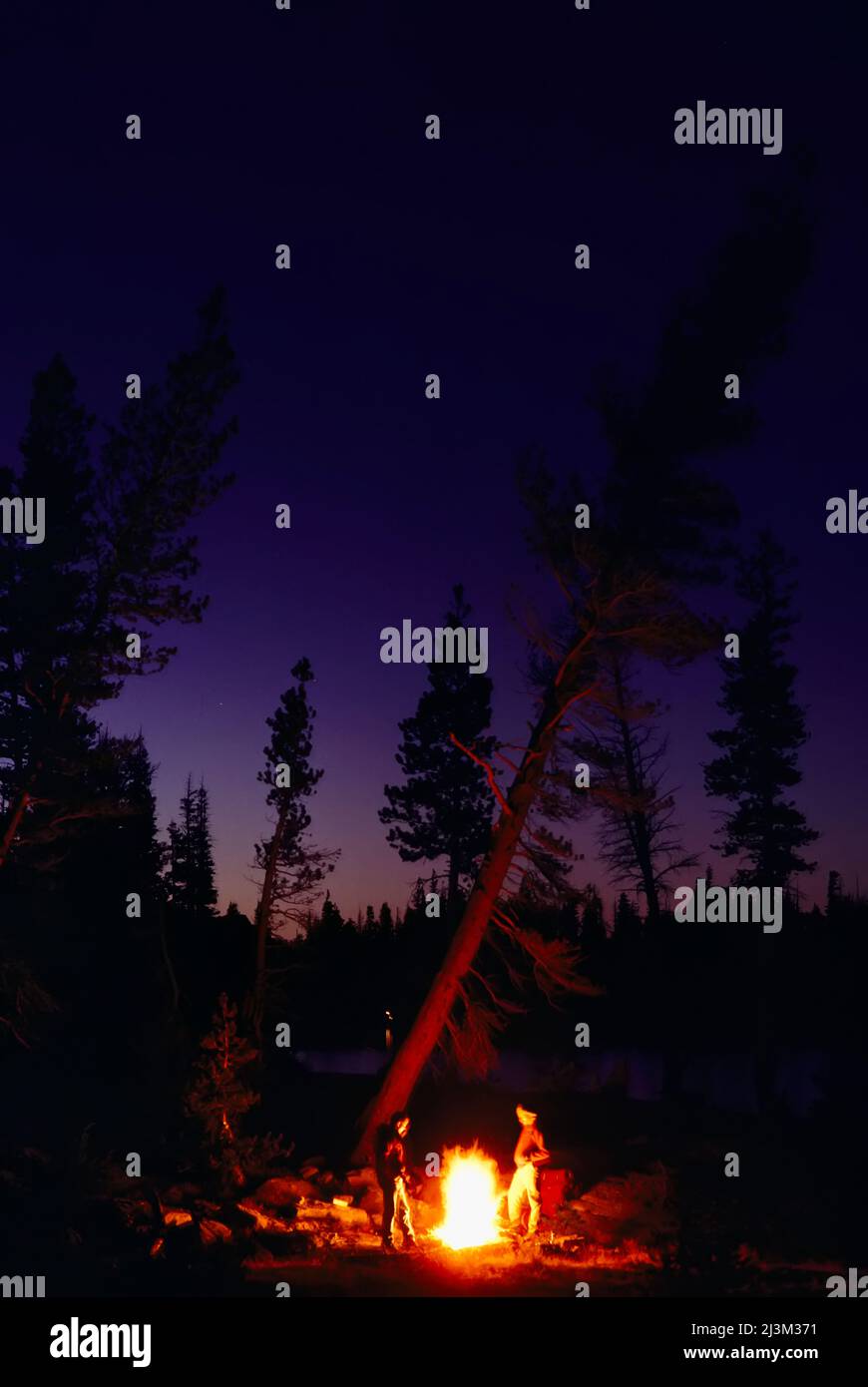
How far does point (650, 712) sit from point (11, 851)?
10.9 m

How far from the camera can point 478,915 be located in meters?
14.8

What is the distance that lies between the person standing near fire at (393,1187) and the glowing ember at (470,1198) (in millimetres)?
505

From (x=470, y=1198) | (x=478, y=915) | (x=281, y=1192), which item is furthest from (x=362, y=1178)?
(x=478, y=915)

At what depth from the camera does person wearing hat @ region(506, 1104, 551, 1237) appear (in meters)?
11.4

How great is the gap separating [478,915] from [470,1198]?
393 cm

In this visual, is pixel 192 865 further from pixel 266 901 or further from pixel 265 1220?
pixel 265 1220

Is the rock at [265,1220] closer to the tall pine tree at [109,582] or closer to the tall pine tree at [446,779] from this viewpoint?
the tall pine tree at [109,582]

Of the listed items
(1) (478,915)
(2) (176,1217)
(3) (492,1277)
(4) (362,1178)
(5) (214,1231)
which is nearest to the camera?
(3) (492,1277)

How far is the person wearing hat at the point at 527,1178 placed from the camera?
11.4 metres

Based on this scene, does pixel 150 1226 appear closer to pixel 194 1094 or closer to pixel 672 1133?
pixel 194 1094

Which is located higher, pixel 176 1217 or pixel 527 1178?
pixel 527 1178

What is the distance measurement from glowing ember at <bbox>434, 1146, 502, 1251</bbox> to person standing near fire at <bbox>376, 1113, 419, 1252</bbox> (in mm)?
505

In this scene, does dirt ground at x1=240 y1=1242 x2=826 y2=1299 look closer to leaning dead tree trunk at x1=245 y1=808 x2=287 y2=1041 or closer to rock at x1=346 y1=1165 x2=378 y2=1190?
rock at x1=346 y1=1165 x2=378 y2=1190

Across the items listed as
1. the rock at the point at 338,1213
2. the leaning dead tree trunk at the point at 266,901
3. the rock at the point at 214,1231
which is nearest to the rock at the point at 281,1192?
the rock at the point at 338,1213
